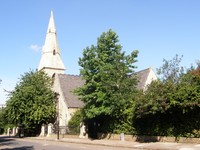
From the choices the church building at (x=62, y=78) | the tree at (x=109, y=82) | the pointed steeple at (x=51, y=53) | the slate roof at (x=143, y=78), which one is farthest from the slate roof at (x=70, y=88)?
the tree at (x=109, y=82)

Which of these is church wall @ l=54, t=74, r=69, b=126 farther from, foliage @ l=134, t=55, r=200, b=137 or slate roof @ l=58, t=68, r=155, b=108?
foliage @ l=134, t=55, r=200, b=137

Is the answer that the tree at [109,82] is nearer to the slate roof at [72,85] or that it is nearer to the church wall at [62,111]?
the slate roof at [72,85]

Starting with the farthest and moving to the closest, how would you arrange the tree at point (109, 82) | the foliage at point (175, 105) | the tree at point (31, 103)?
1. the tree at point (31, 103)
2. the tree at point (109, 82)
3. the foliage at point (175, 105)

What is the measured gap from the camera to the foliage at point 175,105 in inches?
942

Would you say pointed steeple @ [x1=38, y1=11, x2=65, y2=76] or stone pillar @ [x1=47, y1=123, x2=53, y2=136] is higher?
pointed steeple @ [x1=38, y1=11, x2=65, y2=76]

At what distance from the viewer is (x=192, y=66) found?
1199 inches

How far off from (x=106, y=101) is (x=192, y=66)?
9.16 meters

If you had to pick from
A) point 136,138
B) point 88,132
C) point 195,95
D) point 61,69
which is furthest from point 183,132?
point 61,69

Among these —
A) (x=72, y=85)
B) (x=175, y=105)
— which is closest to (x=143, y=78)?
(x=72, y=85)

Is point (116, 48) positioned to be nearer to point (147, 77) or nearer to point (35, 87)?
point (147, 77)

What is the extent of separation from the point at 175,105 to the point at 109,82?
9.06m

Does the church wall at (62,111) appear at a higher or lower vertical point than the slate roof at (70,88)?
lower

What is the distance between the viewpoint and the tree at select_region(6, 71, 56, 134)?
48.4 m

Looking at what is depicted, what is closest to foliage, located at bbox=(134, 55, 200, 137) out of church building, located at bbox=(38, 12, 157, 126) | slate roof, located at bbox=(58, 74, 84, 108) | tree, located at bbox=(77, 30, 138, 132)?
tree, located at bbox=(77, 30, 138, 132)
